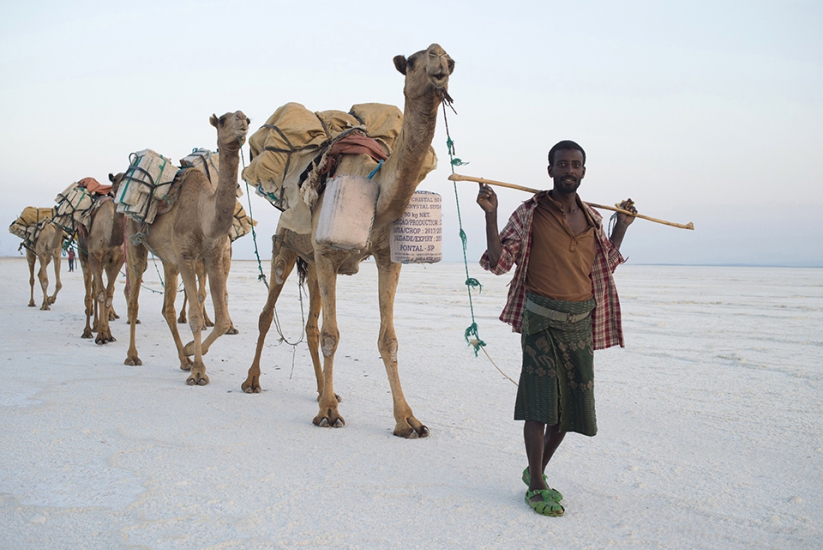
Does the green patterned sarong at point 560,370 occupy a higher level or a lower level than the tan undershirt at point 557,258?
lower

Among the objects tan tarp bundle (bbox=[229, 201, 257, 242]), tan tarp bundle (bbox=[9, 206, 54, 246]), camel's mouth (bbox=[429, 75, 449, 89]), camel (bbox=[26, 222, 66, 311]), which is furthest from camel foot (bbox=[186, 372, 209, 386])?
tan tarp bundle (bbox=[9, 206, 54, 246])

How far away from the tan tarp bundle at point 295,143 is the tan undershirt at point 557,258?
2.72 meters

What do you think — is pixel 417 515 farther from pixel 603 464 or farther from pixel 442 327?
pixel 442 327

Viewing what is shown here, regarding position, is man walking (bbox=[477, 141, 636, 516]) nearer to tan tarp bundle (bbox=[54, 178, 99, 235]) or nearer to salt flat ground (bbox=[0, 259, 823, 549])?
salt flat ground (bbox=[0, 259, 823, 549])

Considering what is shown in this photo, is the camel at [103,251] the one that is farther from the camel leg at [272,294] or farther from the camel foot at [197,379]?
the camel leg at [272,294]

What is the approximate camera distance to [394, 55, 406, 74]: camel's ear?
460 centimetres

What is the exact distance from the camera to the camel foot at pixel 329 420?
18.5 feet

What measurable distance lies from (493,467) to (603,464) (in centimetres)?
80

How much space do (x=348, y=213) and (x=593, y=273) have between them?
1973 mm

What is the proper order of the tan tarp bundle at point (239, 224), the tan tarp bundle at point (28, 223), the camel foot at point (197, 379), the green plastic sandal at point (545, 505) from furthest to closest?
the tan tarp bundle at point (28, 223), the tan tarp bundle at point (239, 224), the camel foot at point (197, 379), the green plastic sandal at point (545, 505)

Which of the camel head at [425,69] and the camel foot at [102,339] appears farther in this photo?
the camel foot at [102,339]

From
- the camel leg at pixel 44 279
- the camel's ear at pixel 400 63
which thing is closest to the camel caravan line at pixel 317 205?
the camel's ear at pixel 400 63

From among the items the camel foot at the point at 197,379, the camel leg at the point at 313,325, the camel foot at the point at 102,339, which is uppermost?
the camel leg at the point at 313,325

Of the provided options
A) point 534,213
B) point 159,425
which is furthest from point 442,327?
point 534,213
